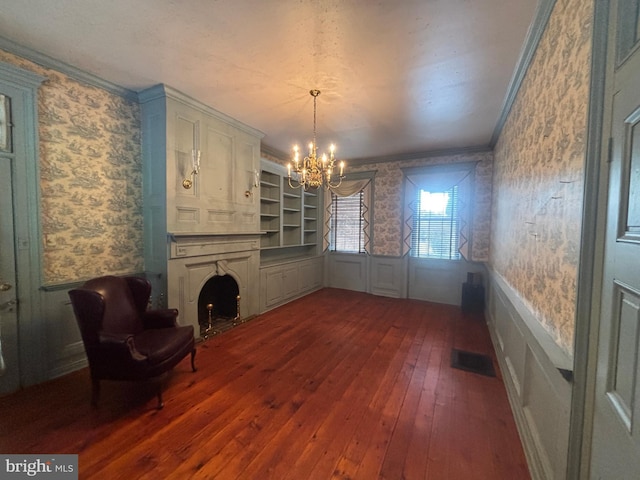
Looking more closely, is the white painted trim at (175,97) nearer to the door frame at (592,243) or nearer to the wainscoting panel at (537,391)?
the door frame at (592,243)

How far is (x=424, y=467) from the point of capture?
4.91ft

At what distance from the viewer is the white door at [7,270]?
2.00m

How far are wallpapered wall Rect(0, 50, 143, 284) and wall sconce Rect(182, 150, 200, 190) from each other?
52 cm

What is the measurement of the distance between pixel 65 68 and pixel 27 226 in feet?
4.72

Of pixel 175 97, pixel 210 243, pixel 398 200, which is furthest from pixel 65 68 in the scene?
pixel 398 200

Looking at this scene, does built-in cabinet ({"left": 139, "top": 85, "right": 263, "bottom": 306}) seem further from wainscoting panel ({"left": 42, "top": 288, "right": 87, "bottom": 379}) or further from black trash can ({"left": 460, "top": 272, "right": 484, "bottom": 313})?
black trash can ({"left": 460, "top": 272, "right": 484, "bottom": 313})

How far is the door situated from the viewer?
758mm

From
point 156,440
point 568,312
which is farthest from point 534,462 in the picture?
point 156,440

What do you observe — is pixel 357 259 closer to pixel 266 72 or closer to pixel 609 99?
pixel 266 72

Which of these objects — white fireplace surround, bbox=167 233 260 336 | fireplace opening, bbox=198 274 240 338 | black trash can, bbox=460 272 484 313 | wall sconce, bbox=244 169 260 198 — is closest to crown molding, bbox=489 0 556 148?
black trash can, bbox=460 272 484 313

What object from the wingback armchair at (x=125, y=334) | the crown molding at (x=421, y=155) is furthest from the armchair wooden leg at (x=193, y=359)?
the crown molding at (x=421, y=155)

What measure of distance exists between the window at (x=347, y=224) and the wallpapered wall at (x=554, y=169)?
11.0 feet

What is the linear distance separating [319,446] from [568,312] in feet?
5.20

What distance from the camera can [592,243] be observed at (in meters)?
1.02
